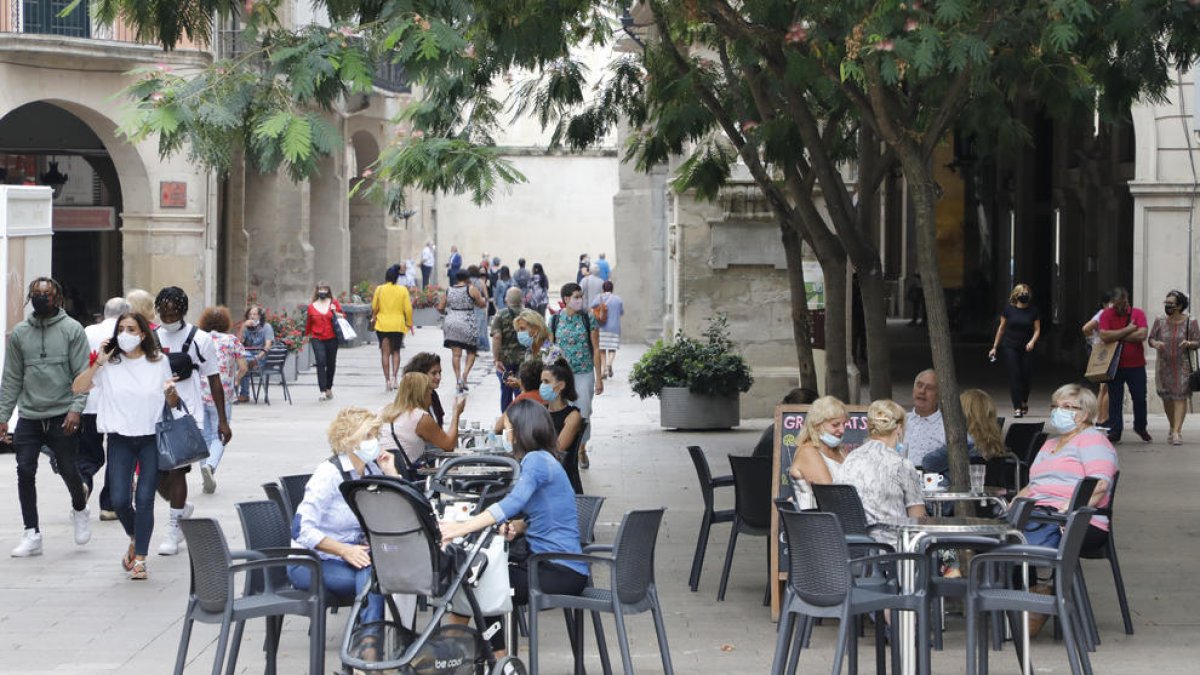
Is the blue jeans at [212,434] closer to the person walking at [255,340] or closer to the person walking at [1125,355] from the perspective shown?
the person walking at [255,340]

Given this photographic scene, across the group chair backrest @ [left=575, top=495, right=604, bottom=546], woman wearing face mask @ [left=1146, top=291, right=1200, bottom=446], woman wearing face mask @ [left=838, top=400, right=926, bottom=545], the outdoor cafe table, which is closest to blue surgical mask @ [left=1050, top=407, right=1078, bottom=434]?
woman wearing face mask @ [left=838, top=400, right=926, bottom=545]

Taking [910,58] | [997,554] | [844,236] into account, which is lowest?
[997,554]

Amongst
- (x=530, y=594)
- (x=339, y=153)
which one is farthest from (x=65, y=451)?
(x=530, y=594)

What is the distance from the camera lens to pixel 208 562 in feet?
25.4

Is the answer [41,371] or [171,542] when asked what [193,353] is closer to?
[41,371]

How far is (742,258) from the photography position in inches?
866

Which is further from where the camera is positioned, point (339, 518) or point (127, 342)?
point (127, 342)

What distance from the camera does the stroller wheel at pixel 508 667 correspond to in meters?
7.50

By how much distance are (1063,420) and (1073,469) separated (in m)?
0.25

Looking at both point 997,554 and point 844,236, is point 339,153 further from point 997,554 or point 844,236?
point 844,236

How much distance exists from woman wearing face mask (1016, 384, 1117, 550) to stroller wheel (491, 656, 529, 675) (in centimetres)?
305

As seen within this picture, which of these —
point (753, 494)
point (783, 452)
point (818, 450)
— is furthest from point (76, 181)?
point (818, 450)

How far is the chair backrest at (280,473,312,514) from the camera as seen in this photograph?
909 centimetres

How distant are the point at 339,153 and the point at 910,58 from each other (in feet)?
10.2
